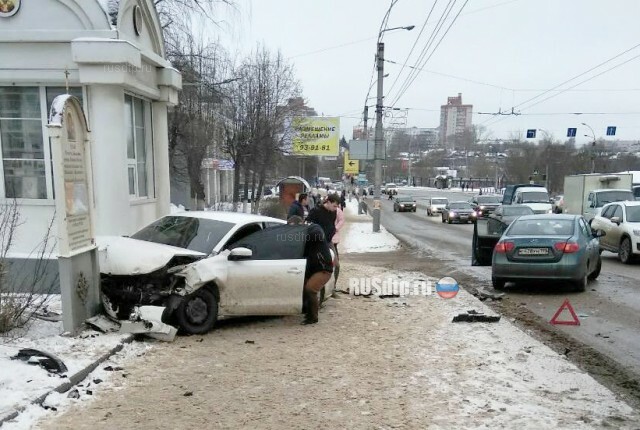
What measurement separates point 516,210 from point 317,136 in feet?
48.8

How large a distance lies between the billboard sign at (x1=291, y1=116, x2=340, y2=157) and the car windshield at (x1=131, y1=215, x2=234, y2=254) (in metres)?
24.6

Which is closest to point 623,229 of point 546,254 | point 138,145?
point 546,254

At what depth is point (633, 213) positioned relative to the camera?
13312 mm

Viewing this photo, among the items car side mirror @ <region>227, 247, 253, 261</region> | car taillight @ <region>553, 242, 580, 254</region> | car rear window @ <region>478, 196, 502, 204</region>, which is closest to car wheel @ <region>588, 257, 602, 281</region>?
car taillight @ <region>553, 242, 580, 254</region>

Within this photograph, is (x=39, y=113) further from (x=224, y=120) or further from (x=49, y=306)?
(x=224, y=120)

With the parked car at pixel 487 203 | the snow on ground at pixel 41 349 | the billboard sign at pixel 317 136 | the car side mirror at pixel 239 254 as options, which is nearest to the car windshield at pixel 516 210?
the parked car at pixel 487 203

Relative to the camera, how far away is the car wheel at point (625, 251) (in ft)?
41.9

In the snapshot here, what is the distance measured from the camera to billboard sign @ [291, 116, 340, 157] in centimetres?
3152

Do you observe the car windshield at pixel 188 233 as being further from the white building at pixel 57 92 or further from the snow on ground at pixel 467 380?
the snow on ground at pixel 467 380

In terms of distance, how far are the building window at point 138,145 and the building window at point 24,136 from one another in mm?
1185

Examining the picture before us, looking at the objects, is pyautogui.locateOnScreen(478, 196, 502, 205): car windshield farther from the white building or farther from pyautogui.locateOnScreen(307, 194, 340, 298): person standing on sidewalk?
the white building

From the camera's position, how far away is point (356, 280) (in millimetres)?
9914

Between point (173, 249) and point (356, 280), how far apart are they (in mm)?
4609

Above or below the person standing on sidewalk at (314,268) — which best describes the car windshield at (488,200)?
below
